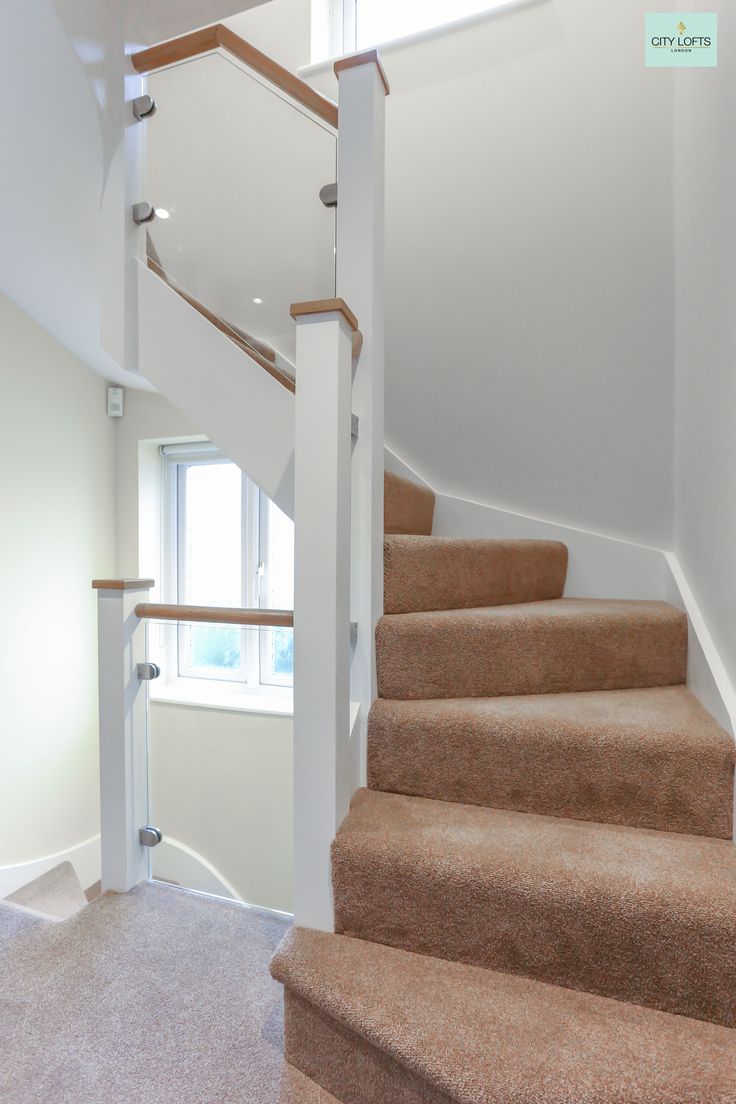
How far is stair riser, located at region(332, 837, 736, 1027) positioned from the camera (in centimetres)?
96

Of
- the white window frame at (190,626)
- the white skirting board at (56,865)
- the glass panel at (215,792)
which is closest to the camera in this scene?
the glass panel at (215,792)

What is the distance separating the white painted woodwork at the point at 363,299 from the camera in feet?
4.79

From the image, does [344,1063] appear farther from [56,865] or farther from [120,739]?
[56,865]

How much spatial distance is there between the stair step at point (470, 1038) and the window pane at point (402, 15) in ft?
10.3

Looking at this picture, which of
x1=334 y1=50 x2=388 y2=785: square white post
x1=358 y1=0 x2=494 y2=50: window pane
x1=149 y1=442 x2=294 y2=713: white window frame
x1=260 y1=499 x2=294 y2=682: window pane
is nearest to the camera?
x1=334 y1=50 x2=388 y2=785: square white post

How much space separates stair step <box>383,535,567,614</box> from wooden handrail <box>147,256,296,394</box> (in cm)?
50

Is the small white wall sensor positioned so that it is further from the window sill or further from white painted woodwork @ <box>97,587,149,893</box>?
white painted woodwork @ <box>97,587,149,893</box>

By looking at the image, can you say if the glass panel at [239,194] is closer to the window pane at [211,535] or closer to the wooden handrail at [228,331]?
the wooden handrail at [228,331]

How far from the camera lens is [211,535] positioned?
151 inches

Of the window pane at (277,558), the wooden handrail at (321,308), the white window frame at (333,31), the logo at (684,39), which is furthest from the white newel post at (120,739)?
the white window frame at (333,31)

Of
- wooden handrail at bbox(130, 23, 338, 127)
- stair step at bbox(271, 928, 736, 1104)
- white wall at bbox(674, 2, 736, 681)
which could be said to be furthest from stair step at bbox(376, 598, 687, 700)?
wooden handrail at bbox(130, 23, 338, 127)

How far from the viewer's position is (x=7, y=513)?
3010 millimetres

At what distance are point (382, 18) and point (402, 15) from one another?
99 mm

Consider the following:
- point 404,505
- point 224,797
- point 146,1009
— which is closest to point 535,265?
point 404,505
